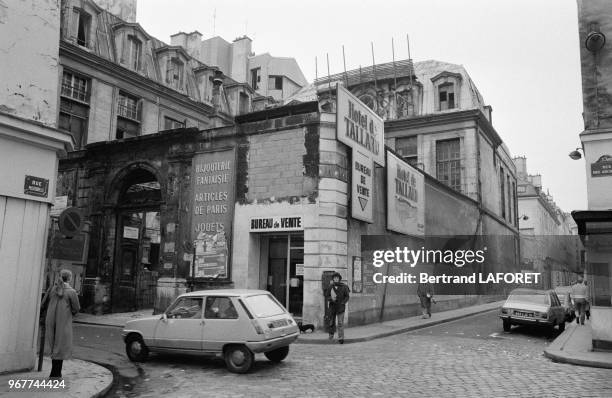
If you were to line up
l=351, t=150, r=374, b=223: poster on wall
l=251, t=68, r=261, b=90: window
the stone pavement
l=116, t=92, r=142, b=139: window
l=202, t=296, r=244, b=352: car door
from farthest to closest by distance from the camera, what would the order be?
l=251, t=68, r=261, b=90: window
l=116, t=92, r=142, b=139: window
the stone pavement
l=351, t=150, r=374, b=223: poster on wall
l=202, t=296, r=244, b=352: car door

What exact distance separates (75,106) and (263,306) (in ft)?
75.6

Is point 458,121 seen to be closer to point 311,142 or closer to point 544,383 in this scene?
point 311,142

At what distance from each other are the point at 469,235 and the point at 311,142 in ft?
68.7

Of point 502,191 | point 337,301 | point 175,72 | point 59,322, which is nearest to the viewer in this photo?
point 59,322

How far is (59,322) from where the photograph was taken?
867 cm

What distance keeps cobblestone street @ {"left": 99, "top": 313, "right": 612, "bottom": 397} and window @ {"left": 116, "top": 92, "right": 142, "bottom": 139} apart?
2251 centimetres

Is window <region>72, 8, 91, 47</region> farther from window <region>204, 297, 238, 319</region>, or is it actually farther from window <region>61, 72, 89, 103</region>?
window <region>204, 297, 238, 319</region>

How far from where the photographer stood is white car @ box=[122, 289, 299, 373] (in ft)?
32.2

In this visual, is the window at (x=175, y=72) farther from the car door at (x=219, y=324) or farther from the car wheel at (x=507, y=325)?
the car door at (x=219, y=324)

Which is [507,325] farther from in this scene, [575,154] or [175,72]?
[175,72]

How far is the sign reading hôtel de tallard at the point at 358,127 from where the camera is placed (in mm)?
17469

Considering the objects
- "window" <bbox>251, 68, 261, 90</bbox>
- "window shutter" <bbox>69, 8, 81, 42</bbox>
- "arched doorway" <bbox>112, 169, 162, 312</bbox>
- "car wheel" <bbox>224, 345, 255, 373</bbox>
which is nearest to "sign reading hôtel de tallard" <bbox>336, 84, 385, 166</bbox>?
"arched doorway" <bbox>112, 169, 162, 312</bbox>

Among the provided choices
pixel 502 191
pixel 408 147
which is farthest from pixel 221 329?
pixel 502 191

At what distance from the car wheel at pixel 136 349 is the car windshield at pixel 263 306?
8.45ft
